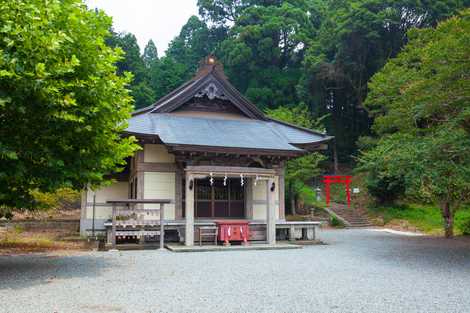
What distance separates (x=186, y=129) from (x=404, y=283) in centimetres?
941

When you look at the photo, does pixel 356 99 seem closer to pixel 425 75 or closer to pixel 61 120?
pixel 425 75

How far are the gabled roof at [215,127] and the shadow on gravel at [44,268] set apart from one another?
4535 mm

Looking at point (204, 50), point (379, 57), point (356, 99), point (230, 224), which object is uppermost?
point (204, 50)

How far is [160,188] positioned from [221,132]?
3050 millimetres

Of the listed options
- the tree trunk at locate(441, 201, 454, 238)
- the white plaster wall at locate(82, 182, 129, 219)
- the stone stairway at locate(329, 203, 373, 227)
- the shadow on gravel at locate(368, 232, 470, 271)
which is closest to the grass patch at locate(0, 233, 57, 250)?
the white plaster wall at locate(82, 182, 129, 219)

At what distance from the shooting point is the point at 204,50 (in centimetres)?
5047

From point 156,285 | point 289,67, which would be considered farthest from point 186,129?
point 289,67

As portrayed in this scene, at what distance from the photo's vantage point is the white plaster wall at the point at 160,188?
46.1 feet

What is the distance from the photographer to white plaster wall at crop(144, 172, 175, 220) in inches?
553

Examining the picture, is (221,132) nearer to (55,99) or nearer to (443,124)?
(443,124)

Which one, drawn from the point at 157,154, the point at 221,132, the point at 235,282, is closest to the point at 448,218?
the point at 221,132

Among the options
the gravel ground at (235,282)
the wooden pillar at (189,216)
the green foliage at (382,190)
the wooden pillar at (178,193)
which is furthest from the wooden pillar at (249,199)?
the green foliage at (382,190)

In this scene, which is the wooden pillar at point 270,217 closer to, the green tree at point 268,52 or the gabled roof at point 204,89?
the gabled roof at point 204,89

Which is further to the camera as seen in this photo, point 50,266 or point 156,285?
point 50,266
